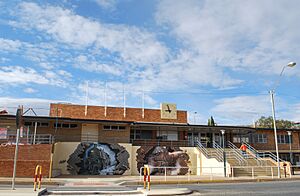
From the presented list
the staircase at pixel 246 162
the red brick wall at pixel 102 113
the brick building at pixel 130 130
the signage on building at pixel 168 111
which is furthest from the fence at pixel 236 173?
the signage on building at pixel 168 111

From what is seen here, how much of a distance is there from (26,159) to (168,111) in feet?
64.2

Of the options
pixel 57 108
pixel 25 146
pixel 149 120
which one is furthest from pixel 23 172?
pixel 149 120

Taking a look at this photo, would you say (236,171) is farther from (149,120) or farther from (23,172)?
(23,172)

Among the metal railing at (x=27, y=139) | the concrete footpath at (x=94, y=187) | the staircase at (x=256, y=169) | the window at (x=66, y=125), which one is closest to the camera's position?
the concrete footpath at (x=94, y=187)

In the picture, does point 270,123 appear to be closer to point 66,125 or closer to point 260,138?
point 260,138

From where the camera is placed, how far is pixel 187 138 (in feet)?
125

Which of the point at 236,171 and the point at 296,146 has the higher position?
the point at 296,146

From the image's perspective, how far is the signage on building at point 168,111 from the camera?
130 ft

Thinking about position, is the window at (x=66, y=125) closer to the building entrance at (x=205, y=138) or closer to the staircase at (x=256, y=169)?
the building entrance at (x=205, y=138)

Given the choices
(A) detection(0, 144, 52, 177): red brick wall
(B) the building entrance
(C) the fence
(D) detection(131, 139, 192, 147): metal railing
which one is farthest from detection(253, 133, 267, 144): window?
(A) detection(0, 144, 52, 177): red brick wall

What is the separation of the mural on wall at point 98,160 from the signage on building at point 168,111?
10302 mm

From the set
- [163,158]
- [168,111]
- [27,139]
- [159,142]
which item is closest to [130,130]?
[159,142]

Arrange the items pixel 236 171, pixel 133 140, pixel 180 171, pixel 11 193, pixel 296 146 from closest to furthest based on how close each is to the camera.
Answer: pixel 11 193
pixel 236 171
pixel 180 171
pixel 133 140
pixel 296 146

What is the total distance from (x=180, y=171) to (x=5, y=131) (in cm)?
1733
